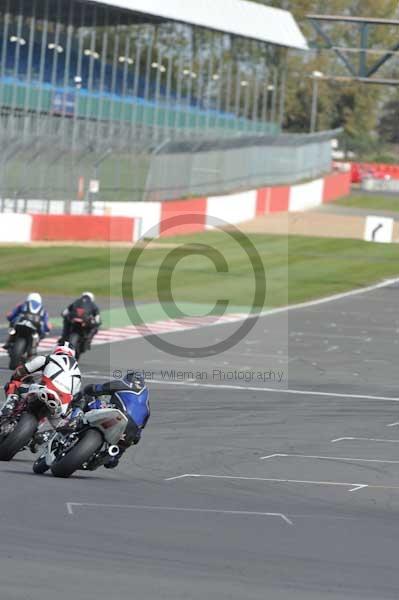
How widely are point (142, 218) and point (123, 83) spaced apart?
807 inches

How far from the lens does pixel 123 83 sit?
69.9m

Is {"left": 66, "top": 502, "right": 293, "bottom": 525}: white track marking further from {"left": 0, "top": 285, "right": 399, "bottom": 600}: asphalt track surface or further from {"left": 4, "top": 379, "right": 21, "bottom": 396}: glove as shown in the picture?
{"left": 4, "top": 379, "right": 21, "bottom": 396}: glove

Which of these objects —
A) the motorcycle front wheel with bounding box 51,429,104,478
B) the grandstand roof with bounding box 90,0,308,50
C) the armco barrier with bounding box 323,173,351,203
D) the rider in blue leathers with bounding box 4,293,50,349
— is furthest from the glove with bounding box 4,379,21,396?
the armco barrier with bounding box 323,173,351,203

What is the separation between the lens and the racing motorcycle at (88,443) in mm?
12367

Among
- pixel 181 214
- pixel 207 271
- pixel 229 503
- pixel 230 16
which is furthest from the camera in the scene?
pixel 230 16

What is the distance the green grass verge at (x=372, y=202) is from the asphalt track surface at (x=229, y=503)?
2155 inches

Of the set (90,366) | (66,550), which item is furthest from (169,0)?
(66,550)

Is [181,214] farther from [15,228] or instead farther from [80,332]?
[80,332]

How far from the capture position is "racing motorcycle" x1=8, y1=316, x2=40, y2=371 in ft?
72.9

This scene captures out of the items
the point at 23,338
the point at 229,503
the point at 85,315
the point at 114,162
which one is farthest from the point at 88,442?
the point at 114,162

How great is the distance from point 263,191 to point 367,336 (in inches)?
1456

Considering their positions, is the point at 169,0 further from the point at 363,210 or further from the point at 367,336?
the point at 367,336

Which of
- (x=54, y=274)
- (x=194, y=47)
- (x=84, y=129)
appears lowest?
(x=54, y=274)

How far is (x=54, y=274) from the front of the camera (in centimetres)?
4103
